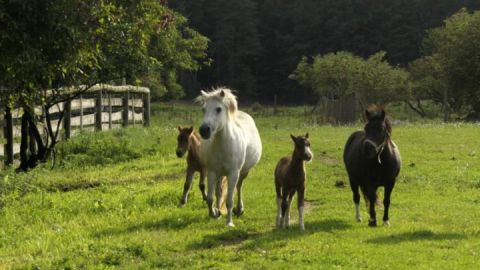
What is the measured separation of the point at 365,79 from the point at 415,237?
37371mm

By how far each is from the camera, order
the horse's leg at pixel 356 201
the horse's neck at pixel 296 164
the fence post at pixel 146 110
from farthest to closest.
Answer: the fence post at pixel 146 110 < the horse's leg at pixel 356 201 < the horse's neck at pixel 296 164

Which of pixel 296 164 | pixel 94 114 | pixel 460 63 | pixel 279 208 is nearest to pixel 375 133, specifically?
pixel 296 164

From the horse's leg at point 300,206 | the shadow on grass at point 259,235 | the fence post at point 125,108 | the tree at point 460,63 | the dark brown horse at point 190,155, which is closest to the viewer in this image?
the shadow on grass at point 259,235

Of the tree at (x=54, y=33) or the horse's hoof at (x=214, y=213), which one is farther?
the horse's hoof at (x=214, y=213)

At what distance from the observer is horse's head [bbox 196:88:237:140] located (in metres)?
9.30

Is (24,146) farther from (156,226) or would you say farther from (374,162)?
(374,162)

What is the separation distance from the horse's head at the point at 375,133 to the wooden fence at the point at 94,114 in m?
10.8

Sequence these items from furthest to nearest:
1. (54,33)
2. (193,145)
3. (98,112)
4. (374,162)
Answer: (98,112), (193,145), (374,162), (54,33)

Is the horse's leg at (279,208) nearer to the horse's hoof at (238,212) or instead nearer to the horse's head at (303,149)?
the horse's head at (303,149)

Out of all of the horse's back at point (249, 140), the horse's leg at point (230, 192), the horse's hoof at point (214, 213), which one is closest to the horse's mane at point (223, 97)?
the horse's back at point (249, 140)

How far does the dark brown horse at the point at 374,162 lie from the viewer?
32.0ft

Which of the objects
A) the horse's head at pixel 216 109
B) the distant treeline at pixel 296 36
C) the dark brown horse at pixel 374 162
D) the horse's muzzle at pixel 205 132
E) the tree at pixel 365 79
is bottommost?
the dark brown horse at pixel 374 162

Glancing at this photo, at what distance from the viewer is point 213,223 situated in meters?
9.91

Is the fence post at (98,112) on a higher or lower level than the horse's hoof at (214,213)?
higher
